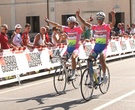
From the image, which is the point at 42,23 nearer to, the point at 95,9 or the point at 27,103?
the point at 95,9

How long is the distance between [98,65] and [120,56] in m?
12.4

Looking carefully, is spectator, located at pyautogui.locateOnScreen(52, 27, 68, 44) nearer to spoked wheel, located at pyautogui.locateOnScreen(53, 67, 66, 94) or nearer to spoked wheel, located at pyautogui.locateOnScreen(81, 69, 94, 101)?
spoked wheel, located at pyautogui.locateOnScreen(53, 67, 66, 94)

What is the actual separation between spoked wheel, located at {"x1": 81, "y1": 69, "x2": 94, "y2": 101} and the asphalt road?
14cm

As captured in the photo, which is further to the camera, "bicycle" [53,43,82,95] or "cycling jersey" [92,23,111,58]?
"bicycle" [53,43,82,95]

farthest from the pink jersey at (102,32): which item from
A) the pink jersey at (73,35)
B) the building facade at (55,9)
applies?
the building facade at (55,9)

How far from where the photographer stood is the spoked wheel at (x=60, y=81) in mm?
10945

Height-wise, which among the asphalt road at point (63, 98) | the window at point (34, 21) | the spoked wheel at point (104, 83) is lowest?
the asphalt road at point (63, 98)

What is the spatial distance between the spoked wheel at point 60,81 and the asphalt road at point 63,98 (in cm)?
19

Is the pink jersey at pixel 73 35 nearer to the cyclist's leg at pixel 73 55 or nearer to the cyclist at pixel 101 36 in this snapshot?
the cyclist's leg at pixel 73 55

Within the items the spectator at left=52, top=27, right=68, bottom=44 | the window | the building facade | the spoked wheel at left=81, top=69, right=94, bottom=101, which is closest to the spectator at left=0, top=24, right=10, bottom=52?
the spectator at left=52, top=27, right=68, bottom=44

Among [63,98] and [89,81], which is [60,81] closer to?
[63,98]

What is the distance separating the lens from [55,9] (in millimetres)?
49250

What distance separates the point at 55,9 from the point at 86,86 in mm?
39993

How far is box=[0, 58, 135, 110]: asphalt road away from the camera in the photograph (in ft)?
29.9
